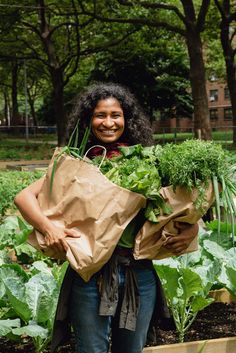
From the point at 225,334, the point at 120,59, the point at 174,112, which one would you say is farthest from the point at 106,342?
the point at 174,112

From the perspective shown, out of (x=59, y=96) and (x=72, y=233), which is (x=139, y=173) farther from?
(x=59, y=96)

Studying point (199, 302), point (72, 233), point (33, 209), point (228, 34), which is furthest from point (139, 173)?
point (228, 34)

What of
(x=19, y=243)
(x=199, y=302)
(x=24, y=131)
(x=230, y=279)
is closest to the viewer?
(x=199, y=302)

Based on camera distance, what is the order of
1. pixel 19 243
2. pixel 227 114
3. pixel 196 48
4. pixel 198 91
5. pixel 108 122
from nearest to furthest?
pixel 108 122
pixel 19 243
pixel 198 91
pixel 196 48
pixel 227 114

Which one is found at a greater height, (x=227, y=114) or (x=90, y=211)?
(x=227, y=114)

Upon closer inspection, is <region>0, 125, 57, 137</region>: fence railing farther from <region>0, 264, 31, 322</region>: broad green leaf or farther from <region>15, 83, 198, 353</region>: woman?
<region>15, 83, 198, 353</region>: woman

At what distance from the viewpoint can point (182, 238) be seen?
95.4 inches

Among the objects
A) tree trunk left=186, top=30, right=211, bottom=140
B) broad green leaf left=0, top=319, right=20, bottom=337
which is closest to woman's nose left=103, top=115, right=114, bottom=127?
broad green leaf left=0, top=319, right=20, bottom=337

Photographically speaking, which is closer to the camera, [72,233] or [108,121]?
[72,233]

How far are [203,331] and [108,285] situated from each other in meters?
2.06

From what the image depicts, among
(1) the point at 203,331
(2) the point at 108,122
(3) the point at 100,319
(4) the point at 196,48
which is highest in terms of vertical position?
(4) the point at 196,48

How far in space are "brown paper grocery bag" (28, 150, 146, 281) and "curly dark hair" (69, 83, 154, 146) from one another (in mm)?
407

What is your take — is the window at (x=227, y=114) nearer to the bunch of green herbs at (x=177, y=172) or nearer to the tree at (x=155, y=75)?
the tree at (x=155, y=75)

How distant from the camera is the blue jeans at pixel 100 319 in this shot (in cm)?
238
